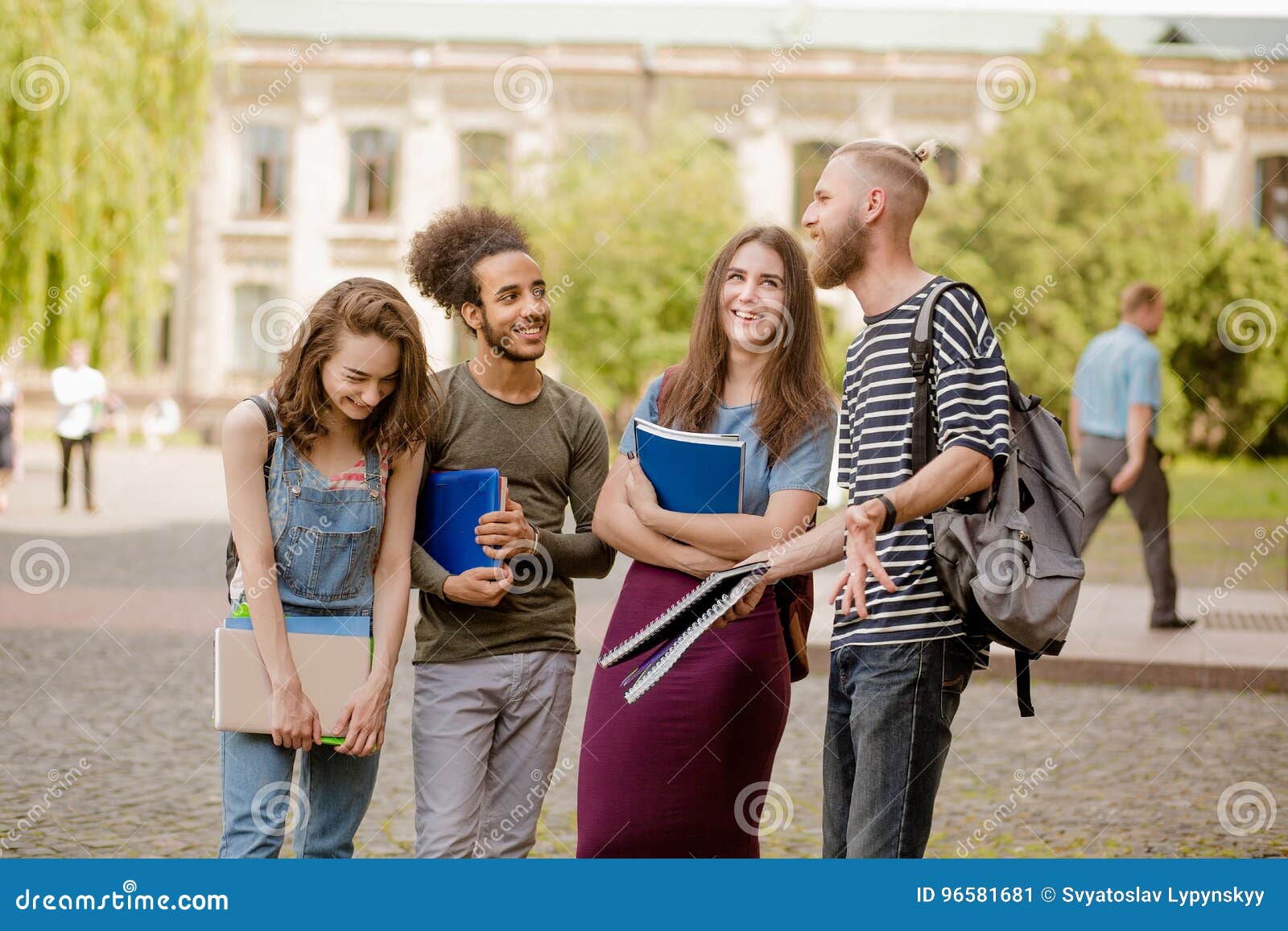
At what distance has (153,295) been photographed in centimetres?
2094

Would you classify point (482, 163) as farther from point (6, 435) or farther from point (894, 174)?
point (894, 174)

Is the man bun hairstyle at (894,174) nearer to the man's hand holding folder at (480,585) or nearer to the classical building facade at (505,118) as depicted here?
A: the man's hand holding folder at (480,585)

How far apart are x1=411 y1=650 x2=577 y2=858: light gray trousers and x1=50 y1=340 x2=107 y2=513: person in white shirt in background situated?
13.5 metres

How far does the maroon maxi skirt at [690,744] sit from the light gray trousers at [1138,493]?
588 cm

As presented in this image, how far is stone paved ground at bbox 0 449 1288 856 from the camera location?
5.03 m

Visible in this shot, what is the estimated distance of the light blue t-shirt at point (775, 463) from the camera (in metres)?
3.14

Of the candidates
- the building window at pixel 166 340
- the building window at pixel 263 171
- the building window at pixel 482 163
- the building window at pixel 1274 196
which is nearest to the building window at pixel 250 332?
the building window at pixel 166 340

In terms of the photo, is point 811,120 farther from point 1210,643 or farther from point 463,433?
point 463,433
